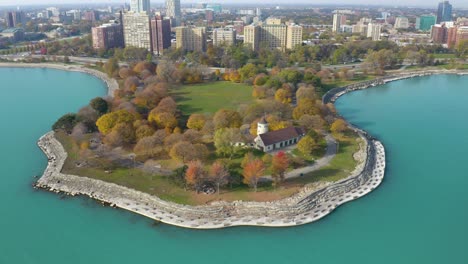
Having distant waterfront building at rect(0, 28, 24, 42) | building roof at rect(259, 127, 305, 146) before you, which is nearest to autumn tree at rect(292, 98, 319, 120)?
building roof at rect(259, 127, 305, 146)

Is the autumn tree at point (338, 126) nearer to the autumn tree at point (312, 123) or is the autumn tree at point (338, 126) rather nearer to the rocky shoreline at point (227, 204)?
the autumn tree at point (312, 123)

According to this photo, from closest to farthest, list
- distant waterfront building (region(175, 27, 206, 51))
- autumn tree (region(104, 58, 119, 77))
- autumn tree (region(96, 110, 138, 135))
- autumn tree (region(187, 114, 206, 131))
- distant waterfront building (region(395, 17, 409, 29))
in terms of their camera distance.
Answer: autumn tree (region(96, 110, 138, 135)) → autumn tree (region(187, 114, 206, 131)) → autumn tree (region(104, 58, 119, 77)) → distant waterfront building (region(175, 27, 206, 51)) → distant waterfront building (region(395, 17, 409, 29))

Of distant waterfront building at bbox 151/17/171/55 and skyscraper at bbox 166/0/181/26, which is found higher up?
skyscraper at bbox 166/0/181/26

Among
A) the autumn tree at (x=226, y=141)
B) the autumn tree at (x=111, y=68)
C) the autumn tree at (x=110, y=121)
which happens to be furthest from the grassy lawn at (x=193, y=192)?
the autumn tree at (x=111, y=68)

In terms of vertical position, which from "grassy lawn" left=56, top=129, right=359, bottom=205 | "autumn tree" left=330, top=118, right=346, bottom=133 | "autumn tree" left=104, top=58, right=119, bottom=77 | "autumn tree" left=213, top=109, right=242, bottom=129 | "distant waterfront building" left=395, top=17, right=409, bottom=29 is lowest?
"grassy lawn" left=56, top=129, right=359, bottom=205

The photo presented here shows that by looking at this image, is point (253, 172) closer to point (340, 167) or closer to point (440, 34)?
point (340, 167)

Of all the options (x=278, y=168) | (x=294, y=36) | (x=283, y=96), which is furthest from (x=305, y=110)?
(x=294, y=36)

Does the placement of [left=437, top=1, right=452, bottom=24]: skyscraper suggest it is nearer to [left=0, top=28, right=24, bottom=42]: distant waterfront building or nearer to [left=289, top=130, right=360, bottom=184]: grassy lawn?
[left=0, top=28, right=24, bottom=42]: distant waterfront building
